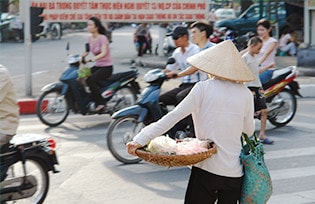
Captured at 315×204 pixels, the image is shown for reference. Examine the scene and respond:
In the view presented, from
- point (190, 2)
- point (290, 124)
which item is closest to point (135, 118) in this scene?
point (290, 124)

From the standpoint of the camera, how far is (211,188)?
437cm

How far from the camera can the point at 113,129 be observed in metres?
8.34

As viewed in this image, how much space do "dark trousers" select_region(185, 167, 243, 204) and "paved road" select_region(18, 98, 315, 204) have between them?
2338 millimetres

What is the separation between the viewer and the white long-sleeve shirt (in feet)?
14.3

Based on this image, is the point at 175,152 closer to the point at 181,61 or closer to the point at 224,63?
the point at 224,63

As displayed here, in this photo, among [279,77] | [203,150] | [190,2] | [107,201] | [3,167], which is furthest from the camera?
[190,2]

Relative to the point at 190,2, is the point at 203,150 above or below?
below

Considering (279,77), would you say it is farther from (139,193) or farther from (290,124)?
(139,193)

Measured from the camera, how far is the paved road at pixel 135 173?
6.95 metres

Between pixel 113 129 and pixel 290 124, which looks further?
pixel 290 124

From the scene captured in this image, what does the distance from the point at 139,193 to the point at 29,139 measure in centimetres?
158

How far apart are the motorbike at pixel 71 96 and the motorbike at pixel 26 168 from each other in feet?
15.4

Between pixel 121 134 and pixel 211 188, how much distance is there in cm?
404

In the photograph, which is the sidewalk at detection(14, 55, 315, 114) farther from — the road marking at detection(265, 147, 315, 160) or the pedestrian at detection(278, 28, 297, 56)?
the road marking at detection(265, 147, 315, 160)
